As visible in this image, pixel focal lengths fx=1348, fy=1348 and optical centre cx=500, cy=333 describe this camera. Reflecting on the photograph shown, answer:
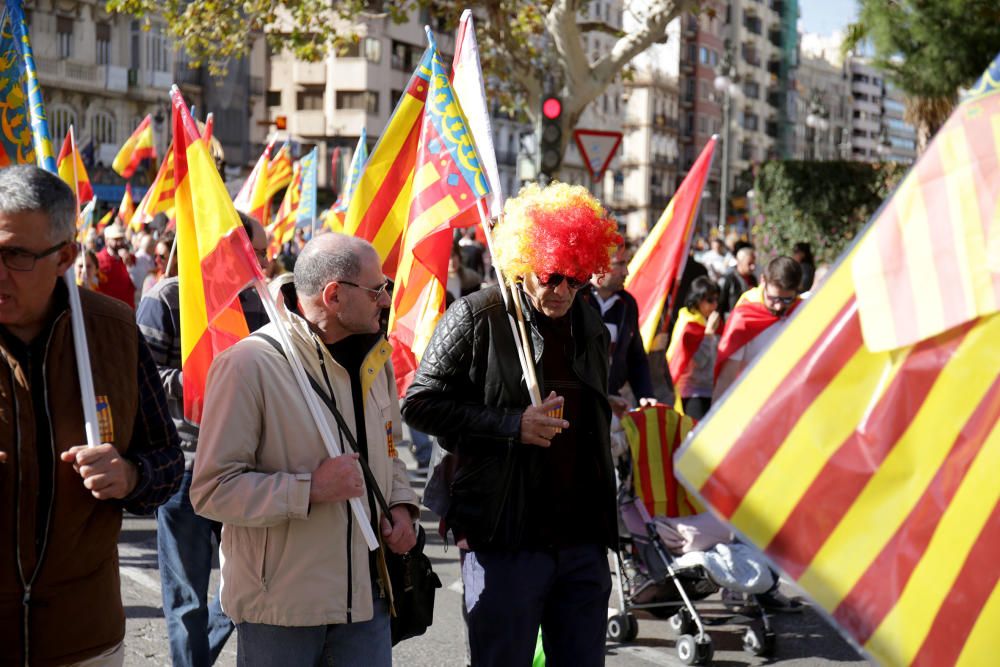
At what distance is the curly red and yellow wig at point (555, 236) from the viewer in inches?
166

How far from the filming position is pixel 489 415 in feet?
13.5

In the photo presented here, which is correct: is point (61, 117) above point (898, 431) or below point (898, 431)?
above

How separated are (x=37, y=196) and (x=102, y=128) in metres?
49.9

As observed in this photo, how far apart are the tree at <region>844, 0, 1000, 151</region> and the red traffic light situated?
4805mm

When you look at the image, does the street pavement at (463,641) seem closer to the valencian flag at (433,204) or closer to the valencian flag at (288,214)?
the valencian flag at (433,204)

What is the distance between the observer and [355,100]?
2591 inches

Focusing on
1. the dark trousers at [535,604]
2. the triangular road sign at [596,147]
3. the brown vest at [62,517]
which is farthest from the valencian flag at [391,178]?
the triangular road sign at [596,147]

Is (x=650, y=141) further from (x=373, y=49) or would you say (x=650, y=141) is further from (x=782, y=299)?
(x=782, y=299)

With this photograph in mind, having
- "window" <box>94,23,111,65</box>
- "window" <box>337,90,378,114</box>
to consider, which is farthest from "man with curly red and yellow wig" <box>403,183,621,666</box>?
"window" <box>337,90,378,114</box>

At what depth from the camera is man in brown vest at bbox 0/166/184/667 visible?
9.38 feet

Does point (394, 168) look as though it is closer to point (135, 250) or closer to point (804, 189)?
point (135, 250)

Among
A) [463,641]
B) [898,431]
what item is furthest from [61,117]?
[898,431]

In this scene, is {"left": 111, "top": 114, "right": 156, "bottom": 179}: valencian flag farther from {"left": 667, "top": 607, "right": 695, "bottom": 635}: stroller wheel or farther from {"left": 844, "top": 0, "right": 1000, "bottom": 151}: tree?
{"left": 667, "top": 607, "right": 695, "bottom": 635}: stroller wheel

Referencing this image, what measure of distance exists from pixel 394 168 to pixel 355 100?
60986 mm
